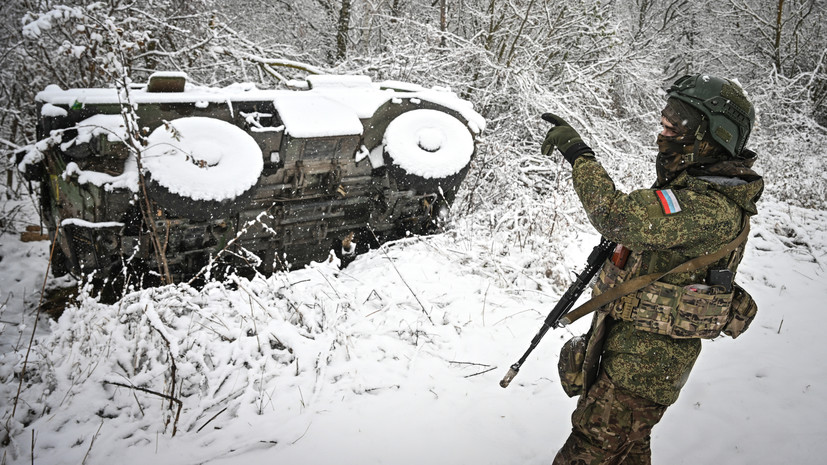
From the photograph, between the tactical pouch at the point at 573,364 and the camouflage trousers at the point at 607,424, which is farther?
the tactical pouch at the point at 573,364

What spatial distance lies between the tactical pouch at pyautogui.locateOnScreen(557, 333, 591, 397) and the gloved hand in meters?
0.81

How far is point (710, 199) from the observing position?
68.7 inches

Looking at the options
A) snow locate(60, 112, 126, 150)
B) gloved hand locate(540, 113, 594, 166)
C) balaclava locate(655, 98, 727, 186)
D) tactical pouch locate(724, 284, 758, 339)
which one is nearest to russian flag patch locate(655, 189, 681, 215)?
balaclava locate(655, 98, 727, 186)

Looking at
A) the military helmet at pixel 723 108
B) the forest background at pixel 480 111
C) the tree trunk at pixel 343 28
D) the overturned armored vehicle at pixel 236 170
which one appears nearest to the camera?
the military helmet at pixel 723 108

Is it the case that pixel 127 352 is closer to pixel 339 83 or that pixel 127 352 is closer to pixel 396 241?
pixel 396 241

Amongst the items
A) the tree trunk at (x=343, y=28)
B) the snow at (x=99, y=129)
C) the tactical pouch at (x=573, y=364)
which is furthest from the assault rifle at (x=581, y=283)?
the tree trunk at (x=343, y=28)

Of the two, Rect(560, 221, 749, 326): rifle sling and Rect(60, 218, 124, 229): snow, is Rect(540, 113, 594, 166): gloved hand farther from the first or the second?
Rect(60, 218, 124, 229): snow

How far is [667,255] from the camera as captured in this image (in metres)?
1.90

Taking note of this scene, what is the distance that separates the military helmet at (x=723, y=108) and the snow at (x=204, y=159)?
2858 mm

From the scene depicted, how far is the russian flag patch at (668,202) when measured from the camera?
67.7 inches

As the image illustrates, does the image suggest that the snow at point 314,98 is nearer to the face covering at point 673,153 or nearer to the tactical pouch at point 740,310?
the face covering at point 673,153

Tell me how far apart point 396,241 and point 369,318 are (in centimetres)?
125

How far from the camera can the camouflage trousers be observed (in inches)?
76.0

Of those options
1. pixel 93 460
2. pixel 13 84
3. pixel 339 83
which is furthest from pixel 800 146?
pixel 13 84
